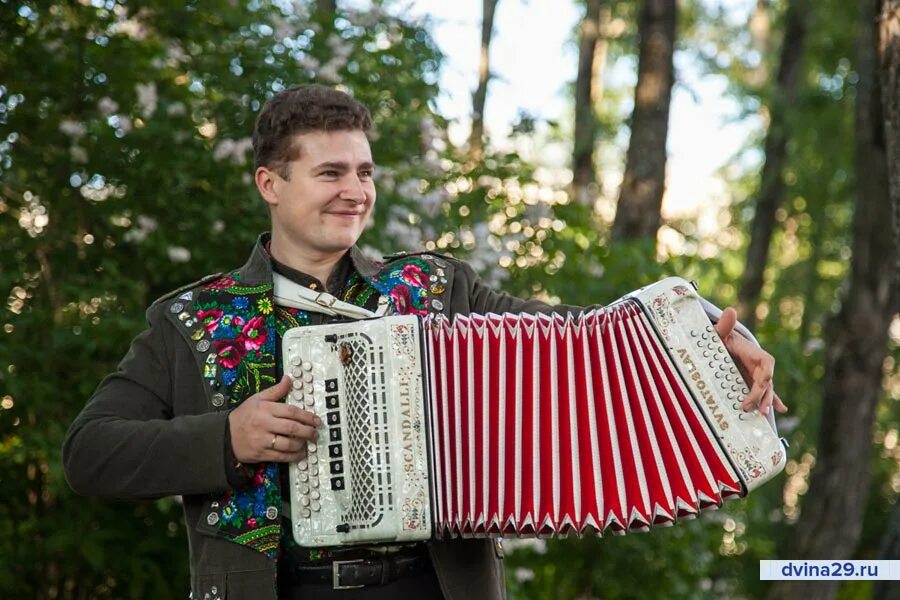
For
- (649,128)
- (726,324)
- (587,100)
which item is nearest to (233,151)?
(726,324)

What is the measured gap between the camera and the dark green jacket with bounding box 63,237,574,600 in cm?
278

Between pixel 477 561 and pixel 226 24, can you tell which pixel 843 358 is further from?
pixel 477 561

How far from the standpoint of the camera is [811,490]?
7.50 metres

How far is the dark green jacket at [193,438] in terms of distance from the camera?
109 inches

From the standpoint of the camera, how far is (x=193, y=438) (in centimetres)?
278

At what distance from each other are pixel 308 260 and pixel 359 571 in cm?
75

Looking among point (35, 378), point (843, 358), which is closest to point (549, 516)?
point (35, 378)

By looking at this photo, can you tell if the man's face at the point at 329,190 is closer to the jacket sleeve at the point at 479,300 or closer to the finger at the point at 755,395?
the jacket sleeve at the point at 479,300

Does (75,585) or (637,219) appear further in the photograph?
(637,219)

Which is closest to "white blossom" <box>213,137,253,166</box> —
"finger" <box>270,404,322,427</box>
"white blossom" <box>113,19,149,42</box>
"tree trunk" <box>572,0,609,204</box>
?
"white blossom" <box>113,19,149,42</box>

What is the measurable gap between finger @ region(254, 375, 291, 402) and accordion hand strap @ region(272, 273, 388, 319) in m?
0.26

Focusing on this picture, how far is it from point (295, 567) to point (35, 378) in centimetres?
221

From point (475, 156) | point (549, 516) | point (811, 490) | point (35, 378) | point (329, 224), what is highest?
point (475, 156)

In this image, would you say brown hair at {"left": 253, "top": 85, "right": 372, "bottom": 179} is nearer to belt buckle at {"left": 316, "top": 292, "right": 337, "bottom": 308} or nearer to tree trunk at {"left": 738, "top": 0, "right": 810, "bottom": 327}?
belt buckle at {"left": 316, "top": 292, "right": 337, "bottom": 308}
